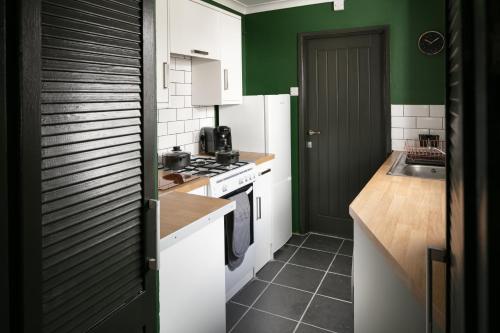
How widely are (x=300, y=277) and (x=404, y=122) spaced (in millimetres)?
1732

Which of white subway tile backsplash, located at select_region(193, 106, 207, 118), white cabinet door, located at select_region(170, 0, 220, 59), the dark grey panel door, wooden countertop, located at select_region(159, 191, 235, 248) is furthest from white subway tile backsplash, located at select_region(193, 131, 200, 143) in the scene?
wooden countertop, located at select_region(159, 191, 235, 248)

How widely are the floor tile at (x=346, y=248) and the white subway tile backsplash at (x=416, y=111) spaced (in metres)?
1.37

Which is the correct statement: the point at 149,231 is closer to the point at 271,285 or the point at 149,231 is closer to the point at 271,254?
the point at 271,285

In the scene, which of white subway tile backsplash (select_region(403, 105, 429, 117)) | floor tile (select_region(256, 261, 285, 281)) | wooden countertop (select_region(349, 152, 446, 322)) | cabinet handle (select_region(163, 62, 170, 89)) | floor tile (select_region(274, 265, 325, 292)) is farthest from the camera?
white subway tile backsplash (select_region(403, 105, 429, 117))

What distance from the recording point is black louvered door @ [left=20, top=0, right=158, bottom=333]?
0.81m

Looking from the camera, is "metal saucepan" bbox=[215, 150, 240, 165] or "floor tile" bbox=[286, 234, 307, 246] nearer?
"metal saucepan" bbox=[215, 150, 240, 165]

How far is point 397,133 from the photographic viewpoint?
359 cm

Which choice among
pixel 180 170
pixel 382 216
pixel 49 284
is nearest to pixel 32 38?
pixel 49 284

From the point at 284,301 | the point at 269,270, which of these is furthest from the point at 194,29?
the point at 284,301

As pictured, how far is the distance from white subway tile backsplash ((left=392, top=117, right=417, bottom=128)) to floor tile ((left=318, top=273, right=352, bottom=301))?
1.51 meters

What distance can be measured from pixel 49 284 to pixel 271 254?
2728 millimetres

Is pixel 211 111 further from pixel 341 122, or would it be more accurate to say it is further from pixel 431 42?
pixel 431 42

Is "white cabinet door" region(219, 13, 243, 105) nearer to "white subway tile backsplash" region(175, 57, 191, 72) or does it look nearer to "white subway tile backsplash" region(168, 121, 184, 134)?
"white subway tile backsplash" region(175, 57, 191, 72)

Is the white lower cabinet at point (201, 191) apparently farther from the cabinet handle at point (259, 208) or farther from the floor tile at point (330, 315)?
the floor tile at point (330, 315)
